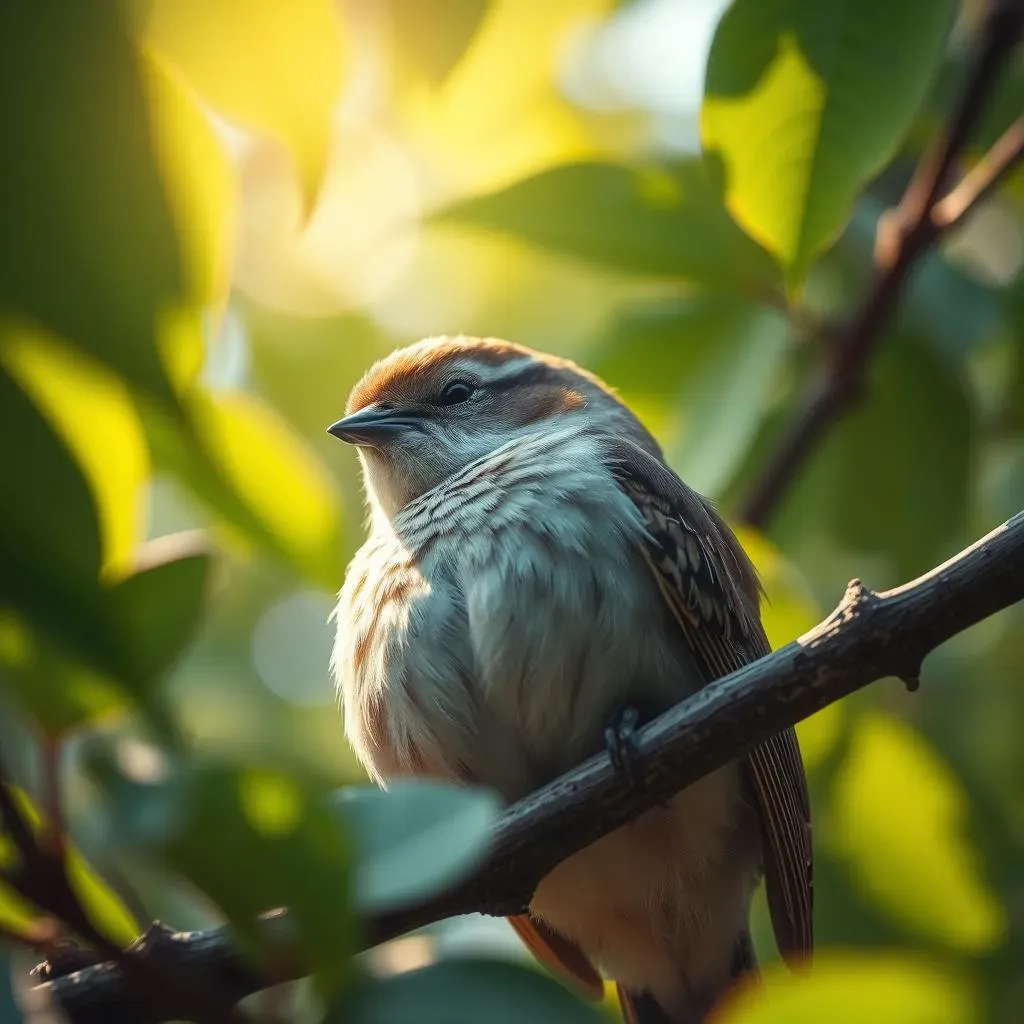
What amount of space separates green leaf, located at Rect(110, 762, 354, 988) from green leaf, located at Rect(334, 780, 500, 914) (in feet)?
0.18

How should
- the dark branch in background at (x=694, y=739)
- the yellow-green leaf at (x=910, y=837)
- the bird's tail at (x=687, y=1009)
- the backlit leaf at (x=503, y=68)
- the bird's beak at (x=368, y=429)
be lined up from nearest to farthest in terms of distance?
the dark branch in background at (x=694, y=739) < the backlit leaf at (x=503, y=68) < the yellow-green leaf at (x=910, y=837) < the bird's tail at (x=687, y=1009) < the bird's beak at (x=368, y=429)

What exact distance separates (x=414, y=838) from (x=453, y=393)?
3449 millimetres

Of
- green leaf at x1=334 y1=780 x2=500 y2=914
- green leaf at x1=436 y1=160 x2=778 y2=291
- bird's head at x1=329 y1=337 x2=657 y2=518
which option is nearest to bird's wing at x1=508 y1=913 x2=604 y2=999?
bird's head at x1=329 y1=337 x2=657 y2=518

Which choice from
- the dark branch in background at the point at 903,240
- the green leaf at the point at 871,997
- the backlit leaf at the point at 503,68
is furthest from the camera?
the dark branch in background at the point at 903,240

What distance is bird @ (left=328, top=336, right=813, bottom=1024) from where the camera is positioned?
12.0 ft

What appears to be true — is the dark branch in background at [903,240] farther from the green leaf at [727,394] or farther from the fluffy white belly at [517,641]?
the fluffy white belly at [517,641]

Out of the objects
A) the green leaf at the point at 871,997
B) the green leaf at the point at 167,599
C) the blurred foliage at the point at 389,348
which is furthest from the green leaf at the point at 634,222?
the green leaf at the point at 871,997

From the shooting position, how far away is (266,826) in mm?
1613

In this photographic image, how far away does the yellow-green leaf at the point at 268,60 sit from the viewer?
1.71 m

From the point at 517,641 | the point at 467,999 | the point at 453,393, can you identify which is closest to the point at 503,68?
the point at 517,641

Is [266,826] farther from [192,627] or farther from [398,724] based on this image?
[398,724]

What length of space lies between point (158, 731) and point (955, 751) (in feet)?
12.9

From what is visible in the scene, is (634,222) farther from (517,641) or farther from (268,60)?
(268,60)

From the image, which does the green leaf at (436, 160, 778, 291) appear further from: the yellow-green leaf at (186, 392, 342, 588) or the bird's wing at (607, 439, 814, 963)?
the yellow-green leaf at (186, 392, 342, 588)
